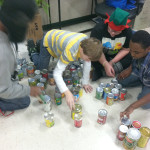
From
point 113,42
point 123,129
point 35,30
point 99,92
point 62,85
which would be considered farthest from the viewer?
point 35,30

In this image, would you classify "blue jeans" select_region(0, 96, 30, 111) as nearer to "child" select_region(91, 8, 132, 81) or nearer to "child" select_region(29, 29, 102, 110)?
Answer: "child" select_region(29, 29, 102, 110)

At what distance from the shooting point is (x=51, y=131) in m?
1.33

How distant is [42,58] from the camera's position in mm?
1729

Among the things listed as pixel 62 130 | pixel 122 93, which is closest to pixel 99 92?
pixel 122 93

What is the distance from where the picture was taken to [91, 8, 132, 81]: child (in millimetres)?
1491

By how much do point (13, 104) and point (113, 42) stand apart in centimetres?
113

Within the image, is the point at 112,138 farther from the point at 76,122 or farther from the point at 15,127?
the point at 15,127

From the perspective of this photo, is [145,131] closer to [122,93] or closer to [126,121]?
[126,121]

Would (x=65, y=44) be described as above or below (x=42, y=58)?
above

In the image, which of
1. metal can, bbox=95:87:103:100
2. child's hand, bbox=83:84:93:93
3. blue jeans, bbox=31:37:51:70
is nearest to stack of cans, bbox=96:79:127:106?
metal can, bbox=95:87:103:100

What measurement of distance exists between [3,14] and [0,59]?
0.83 feet

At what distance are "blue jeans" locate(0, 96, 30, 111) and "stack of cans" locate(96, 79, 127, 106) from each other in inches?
27.0

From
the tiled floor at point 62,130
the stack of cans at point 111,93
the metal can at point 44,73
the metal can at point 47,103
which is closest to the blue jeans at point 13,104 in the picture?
the tiled floor at point 62,130

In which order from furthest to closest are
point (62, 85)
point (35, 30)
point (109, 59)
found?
point (35, 30) → point (109, 59) → point (62, 85)
